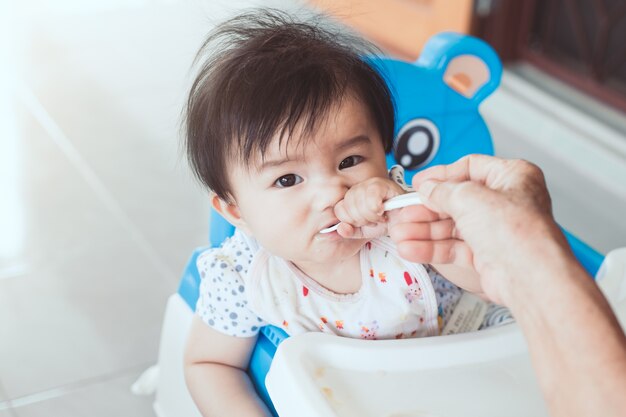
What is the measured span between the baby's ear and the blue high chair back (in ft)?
0.58

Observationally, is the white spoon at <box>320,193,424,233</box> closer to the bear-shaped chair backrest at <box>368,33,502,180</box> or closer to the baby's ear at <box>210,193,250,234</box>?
the baby's ear at <box>210,193,250,234</box>

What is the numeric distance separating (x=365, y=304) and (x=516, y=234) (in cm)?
30

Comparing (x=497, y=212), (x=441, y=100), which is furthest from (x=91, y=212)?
(x=497, y=212)

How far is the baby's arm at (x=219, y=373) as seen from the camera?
0.78 meters

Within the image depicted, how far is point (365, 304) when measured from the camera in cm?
77

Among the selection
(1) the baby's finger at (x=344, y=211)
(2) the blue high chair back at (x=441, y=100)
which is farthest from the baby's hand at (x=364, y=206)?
(2) the blue high chair back at (x=441, y=100)

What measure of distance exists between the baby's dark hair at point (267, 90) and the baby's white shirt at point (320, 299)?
0.08 meters

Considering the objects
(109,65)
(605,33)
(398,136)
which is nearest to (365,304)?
(398,136)

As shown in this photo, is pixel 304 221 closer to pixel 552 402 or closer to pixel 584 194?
pixel 552 402

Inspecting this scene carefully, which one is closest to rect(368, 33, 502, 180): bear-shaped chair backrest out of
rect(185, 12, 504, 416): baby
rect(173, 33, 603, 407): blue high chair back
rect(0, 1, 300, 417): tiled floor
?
rect(173, 33, 603, 407): blue high chair back

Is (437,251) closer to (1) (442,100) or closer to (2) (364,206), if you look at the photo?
(2) (364,206)

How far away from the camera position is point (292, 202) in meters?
0.70

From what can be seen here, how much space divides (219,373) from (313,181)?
217 mm

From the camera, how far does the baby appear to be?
69 centimetres
